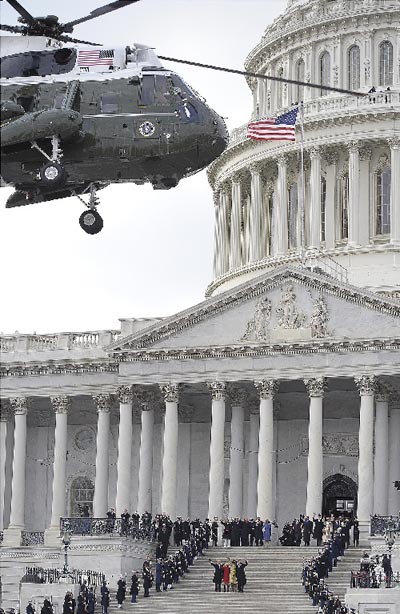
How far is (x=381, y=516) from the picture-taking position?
2761 inches

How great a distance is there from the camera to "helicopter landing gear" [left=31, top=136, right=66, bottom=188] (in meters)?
28.2

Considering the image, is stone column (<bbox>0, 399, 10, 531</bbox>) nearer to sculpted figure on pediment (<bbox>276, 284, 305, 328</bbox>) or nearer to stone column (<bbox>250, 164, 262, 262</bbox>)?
sculpted figure on pediment (<bbox>276, 284, 305, 328</bbox>)

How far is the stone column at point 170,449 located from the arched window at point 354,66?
→ 27.0 metres

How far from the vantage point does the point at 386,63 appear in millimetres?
99000

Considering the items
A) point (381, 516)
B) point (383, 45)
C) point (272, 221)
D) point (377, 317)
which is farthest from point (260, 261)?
point (381, 516)

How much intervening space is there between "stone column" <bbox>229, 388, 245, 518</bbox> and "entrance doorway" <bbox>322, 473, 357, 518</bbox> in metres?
4.81

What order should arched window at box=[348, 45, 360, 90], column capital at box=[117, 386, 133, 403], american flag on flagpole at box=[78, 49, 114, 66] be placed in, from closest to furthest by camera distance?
american flag on flagpole at box=[78, 49, 114, 66] → column capital at box=[117, 386, 133, 403] → arched window at box=[348, 45, 360, 90]

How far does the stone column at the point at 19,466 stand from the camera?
84.8 m

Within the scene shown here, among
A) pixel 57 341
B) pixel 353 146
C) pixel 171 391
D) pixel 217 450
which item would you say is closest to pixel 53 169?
pixel 217 450

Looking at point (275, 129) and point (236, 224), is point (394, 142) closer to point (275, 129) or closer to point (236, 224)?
point (236, 224)

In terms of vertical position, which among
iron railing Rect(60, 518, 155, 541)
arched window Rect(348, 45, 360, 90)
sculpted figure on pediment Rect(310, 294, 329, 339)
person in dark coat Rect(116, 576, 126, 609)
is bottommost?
person in dark coat Rect(116, 576, 126, 609)

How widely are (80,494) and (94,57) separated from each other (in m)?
60.7

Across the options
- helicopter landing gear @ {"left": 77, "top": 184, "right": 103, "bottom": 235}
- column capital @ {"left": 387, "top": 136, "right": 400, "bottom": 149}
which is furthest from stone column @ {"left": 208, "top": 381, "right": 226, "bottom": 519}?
helicopter landing gear @ {"left": 77, "top": 184, "right": 103, "bottom": 235}

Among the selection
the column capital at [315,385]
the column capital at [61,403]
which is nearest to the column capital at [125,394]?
the column capital at [61,403]
